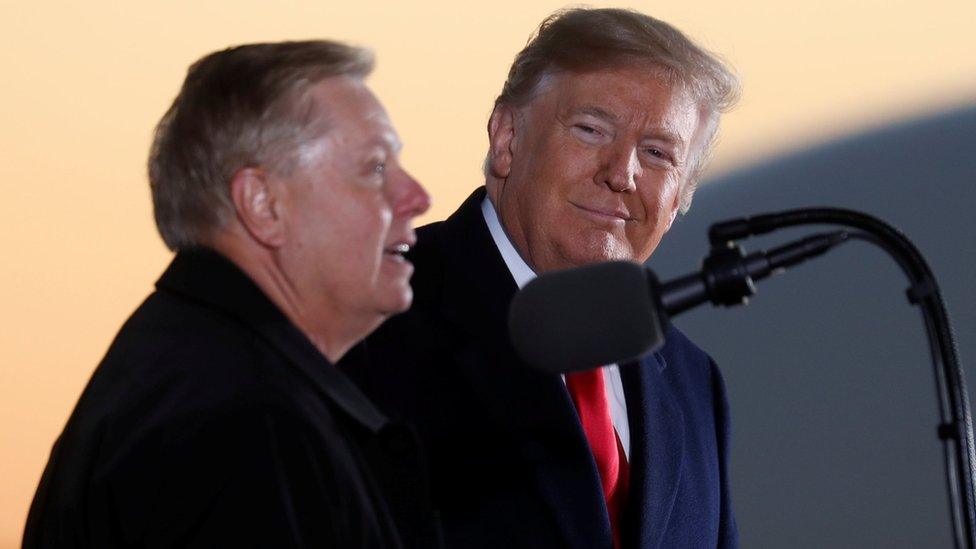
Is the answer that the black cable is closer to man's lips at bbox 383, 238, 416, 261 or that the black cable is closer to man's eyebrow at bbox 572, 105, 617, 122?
man's lips at bbox 383, 238, 416, 261

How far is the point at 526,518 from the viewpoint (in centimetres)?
167

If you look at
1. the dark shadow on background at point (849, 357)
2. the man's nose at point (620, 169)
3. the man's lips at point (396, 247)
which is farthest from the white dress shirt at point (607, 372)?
the dark shadow on background at point (849, 357)

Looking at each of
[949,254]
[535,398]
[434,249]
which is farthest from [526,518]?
[949,254]

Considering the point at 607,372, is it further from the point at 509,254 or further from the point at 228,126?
the point at 228,126

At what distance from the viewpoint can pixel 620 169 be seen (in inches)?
72.5

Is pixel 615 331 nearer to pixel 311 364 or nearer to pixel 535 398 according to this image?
pixel 311 364

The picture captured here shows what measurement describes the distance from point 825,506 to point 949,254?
0.51 m

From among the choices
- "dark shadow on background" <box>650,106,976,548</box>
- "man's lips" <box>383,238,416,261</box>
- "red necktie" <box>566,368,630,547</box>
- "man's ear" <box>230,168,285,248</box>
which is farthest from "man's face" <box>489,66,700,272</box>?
"dark shadow on background" <box>650,106,976,548</box>

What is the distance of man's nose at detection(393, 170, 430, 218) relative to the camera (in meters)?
1.28

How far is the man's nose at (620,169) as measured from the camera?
1832mm

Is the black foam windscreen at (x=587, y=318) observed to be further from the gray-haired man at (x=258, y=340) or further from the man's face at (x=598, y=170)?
the man's face at (x=598, y=170)

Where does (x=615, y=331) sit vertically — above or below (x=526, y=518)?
above

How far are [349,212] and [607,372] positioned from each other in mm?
714

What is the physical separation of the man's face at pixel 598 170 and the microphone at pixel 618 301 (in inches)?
26.3
